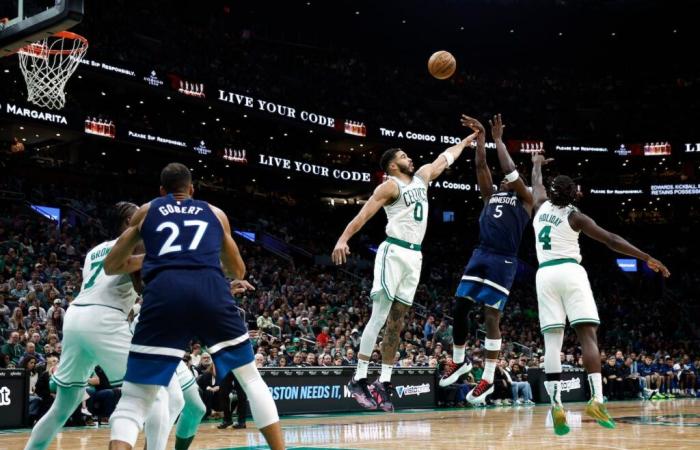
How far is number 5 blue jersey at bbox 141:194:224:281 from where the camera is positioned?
5141mm

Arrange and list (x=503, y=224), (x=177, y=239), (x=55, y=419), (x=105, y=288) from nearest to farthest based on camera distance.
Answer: (x=177, y=239) → (x=55, y=419) → (x=105, y=288) → (x=503, y=224)

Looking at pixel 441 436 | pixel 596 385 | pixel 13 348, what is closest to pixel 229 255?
pixel 596 385

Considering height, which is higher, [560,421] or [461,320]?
[461,320]

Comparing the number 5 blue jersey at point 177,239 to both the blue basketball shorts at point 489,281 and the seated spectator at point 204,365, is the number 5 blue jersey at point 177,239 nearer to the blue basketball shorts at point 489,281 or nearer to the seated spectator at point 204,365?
the blue basketball shorts at point 489,281

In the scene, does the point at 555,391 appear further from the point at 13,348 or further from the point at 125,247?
the point at 13,348

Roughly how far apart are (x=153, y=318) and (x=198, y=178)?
36367mm

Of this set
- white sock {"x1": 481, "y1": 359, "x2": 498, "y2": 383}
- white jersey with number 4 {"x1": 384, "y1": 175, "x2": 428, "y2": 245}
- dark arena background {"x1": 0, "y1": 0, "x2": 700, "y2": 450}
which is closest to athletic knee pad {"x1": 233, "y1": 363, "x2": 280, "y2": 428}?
dark arena background {"x1": 0, "y1": 0, "x2": 700, "y2": 450}

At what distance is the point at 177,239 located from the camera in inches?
203

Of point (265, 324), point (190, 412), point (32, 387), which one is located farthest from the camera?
point (265, 324)

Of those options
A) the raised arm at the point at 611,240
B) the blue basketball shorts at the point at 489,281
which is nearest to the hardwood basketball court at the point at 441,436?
the blue basketball shorts at the point at 489,281

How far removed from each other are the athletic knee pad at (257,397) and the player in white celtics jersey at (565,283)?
4.17 m

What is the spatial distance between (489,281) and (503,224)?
2.19ft

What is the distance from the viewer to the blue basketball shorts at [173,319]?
501cm

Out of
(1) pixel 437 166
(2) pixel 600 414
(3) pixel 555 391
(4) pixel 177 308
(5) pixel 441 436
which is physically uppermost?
(1) pixel 437 166
